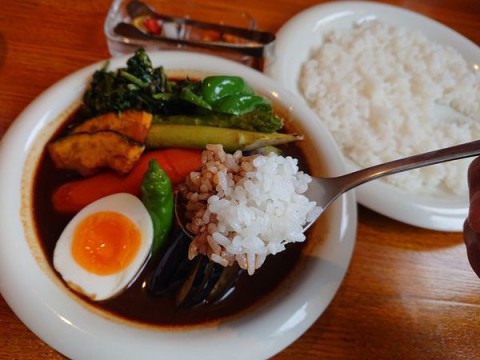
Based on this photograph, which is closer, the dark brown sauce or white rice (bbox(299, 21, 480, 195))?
the dark brown sauce

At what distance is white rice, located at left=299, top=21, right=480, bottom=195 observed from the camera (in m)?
2.02

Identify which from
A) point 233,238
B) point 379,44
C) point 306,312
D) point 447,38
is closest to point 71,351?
point 233,238

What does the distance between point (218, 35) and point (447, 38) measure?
1.45m

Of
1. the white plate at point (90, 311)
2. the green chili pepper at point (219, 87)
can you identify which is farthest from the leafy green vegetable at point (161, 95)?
the white plate at point (90, 311)

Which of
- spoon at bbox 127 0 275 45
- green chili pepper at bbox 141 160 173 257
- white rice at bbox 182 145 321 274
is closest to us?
white rice at bbox 182 145 321 274

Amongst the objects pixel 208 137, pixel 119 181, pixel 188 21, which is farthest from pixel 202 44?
pixel 119 181

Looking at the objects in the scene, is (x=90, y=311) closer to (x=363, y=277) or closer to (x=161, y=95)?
(x=161, y=95)

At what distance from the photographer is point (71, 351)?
1.23 m

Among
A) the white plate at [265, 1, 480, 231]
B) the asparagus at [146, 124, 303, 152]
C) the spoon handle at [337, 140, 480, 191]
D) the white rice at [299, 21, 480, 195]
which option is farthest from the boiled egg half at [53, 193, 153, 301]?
the white rice at [299, 21, 480, 195]

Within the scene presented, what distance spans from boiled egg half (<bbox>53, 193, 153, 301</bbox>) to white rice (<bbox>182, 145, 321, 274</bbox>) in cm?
36

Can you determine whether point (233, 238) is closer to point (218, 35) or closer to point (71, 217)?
point (71, 217)

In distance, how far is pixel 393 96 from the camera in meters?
2.31

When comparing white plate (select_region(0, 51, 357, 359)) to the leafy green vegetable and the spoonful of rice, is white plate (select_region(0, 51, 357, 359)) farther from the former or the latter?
the spoonful of rice

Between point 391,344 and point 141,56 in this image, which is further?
point 141,56
